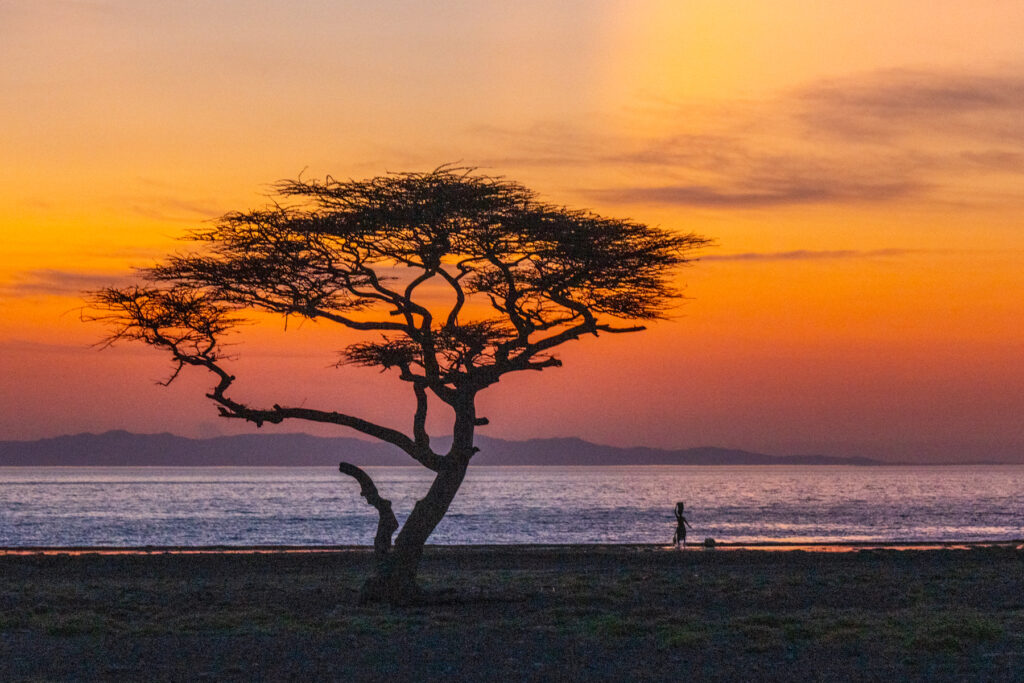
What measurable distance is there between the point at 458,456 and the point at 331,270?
366cm

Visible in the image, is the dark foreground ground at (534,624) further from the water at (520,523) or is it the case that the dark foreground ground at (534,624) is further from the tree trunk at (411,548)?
the water at (520,523)

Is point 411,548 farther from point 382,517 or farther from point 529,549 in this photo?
point 529,549

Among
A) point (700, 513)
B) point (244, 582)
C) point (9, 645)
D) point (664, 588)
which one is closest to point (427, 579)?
point (244, 582)

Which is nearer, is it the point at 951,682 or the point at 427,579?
the point at 951,682

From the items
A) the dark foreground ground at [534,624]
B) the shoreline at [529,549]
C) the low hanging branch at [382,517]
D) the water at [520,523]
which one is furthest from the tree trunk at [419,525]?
the water at [520,523]

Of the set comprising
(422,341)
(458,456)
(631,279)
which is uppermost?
(631,279)

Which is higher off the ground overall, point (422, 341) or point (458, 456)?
point (422, 341)

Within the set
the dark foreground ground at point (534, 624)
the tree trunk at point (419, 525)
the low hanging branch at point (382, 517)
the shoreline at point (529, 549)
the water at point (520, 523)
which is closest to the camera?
the dark foreground ground at point (534, 624)

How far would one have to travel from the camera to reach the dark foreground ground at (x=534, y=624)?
45.6 feet

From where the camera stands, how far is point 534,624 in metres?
17.6

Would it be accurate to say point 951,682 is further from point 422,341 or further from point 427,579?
point 427,579

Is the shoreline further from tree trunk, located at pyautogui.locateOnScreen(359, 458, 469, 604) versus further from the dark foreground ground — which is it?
tree trunk, located at pyautogui.locateOnScreen(359, 458, 469, 604)

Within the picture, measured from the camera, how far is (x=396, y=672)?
45.2 ft

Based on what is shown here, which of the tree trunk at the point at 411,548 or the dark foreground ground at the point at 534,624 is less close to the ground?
the tree trunk at the point at 411,548
